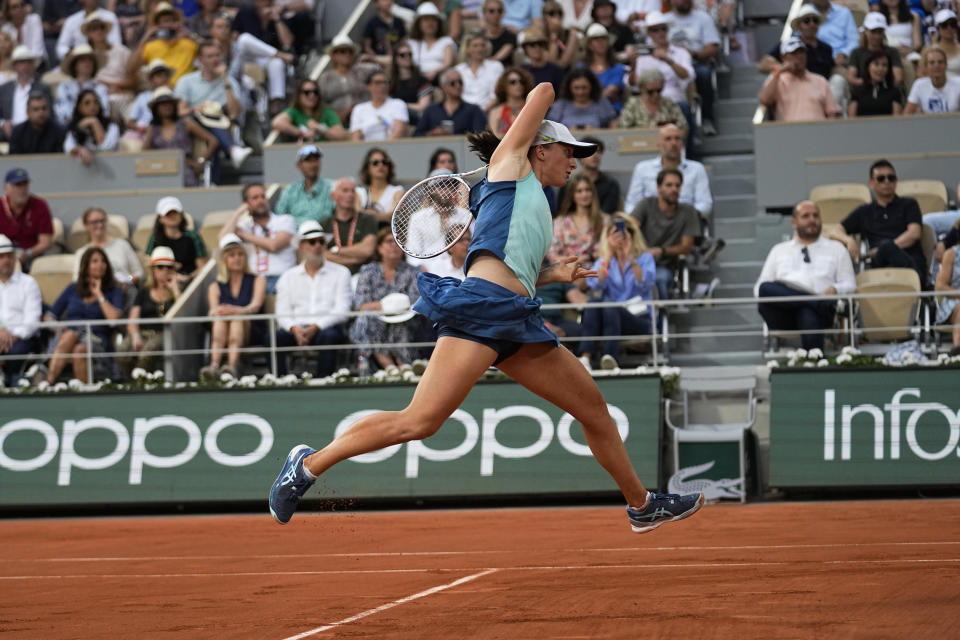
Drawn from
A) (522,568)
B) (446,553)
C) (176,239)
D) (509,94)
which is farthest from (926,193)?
(522,568)

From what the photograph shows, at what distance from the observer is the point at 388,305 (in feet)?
40.9

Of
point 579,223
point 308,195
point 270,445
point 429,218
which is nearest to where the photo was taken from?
point 429,218

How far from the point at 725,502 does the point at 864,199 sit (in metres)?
4.15

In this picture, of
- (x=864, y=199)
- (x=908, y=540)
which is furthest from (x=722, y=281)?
(x=908, y=540)

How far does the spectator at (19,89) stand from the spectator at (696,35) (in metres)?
8.23

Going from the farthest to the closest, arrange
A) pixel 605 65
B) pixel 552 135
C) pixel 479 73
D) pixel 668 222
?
pixel 479 73 < pixel 605 65 < pixel 668 222 < pixel 552 135

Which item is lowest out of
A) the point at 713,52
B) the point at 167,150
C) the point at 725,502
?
the point at 725,502

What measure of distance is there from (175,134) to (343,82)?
2.20 metres

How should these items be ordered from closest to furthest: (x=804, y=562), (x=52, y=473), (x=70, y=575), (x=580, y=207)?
(x=804, y=562) → (x=70, y=575) → (x=52, y=473) → (x=580, y=207)

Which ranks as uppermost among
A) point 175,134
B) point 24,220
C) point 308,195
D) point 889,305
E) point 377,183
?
point 175,134

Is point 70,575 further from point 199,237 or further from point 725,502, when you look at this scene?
point 199,237

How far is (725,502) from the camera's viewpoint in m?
11.7

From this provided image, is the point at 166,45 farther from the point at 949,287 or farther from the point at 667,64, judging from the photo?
the point at 949,287

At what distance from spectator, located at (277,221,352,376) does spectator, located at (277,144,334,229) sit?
1.49 metres
